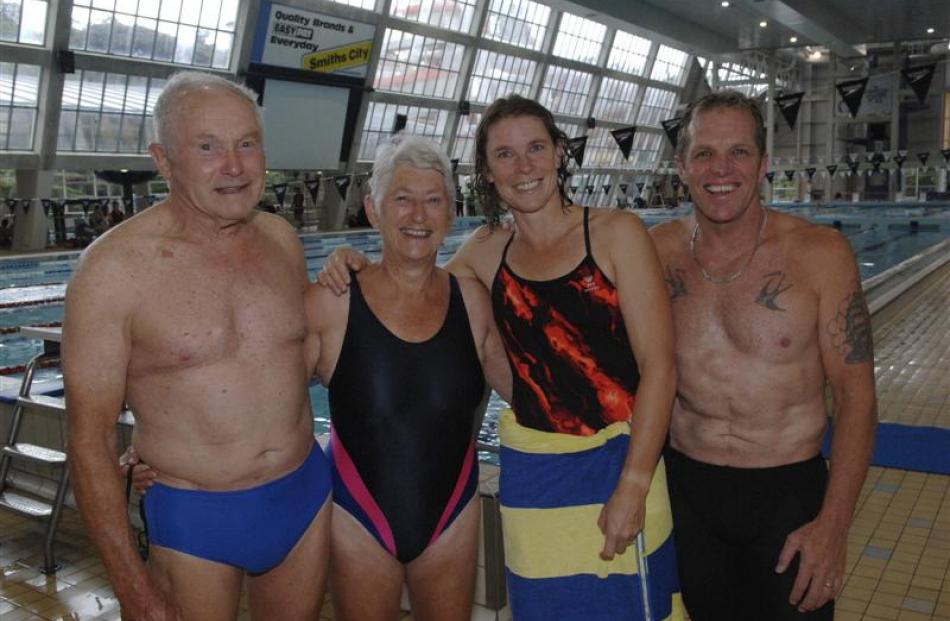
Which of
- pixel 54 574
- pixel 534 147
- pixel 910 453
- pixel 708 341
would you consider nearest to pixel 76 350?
pixel 534 147

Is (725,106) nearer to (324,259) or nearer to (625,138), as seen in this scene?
(324,259)

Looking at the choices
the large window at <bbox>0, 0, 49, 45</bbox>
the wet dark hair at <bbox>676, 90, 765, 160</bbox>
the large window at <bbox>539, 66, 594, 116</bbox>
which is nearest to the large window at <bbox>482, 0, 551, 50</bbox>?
the large window at <bbox>539, 66, 594, 116</bbox>

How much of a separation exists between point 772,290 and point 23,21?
1942cm

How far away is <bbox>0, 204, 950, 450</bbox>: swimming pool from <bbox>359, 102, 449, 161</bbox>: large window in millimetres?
3707

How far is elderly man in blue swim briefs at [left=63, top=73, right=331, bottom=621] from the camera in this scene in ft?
5.46

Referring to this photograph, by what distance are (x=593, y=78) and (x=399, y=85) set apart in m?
9.74

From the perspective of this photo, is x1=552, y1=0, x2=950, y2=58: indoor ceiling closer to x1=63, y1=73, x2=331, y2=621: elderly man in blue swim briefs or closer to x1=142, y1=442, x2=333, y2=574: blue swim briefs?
x1=63, y1=73, x2=331, y2=621: elderly man in blue swim briefs

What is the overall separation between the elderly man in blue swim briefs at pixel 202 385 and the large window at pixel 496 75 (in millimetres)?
26217

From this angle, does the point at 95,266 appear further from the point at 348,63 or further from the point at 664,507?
the point at 348,63

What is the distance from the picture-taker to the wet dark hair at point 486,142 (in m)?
1.84

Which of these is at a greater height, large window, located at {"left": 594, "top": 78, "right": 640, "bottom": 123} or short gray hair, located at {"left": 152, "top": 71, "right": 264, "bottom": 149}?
large window, located at {"left": 594, "top": 78, "right": 640, "bottom": 123}

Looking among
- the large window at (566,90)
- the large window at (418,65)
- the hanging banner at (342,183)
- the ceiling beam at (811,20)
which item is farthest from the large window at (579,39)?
the hanging banner at (342,183)

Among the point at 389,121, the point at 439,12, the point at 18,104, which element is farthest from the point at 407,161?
the point at 389,121

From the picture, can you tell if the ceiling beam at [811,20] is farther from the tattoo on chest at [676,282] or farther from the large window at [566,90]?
the tattoo on chest at [676,282]
